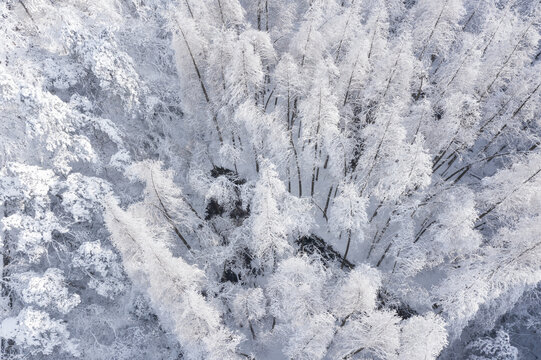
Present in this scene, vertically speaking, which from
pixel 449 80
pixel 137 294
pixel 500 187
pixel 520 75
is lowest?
pixel 137 294

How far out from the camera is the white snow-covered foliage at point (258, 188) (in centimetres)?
1641

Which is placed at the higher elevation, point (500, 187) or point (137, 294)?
point (500, 187)

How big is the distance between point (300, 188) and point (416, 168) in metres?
9.56

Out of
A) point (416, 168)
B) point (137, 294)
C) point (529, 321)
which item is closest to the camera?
point (416, 168)

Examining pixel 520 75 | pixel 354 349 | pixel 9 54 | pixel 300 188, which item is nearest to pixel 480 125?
pixel 520 75

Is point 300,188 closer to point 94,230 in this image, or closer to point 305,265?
point 305,265

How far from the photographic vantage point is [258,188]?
1739cm

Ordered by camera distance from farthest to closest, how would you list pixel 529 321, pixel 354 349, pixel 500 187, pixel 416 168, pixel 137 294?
pixel 529 321
pixel 137 294
pixel 500 187
pixel 416 168
pixel 354 349

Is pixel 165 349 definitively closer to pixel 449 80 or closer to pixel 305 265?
pixel 305 265

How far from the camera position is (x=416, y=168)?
16.8 meters

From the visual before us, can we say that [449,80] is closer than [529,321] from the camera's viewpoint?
A: Yes

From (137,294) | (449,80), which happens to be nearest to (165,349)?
(137,294)

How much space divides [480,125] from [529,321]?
15.9 metres

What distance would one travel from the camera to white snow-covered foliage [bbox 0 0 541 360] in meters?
16.4
